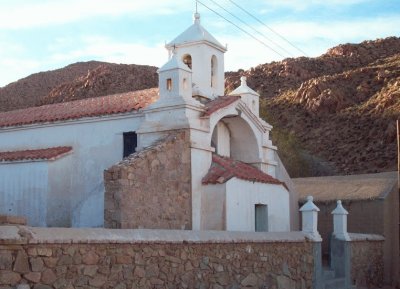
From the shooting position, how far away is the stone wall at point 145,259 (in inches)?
308

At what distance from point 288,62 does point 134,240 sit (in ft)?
158

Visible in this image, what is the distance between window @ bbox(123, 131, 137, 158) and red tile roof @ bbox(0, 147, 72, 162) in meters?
1.53

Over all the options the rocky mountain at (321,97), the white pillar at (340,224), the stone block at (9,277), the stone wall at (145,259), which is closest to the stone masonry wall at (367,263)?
the white pillar at (340,224)

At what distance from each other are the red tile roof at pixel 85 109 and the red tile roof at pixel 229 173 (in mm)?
2367

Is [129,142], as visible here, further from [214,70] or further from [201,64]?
[214,70]

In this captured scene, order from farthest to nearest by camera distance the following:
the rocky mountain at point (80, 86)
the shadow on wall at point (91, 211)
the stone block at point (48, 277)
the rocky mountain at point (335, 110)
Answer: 1. the rocky mountain at point (80, 86)
2. the rocky mountain at point (335, 110)
3. the shadow on wall at point (91, 211)
4. the stone block at point (48, 277)

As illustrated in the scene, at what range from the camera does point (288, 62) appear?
184 ft

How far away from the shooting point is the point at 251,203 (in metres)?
16.0

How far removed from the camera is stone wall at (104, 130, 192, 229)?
12836 millimetres

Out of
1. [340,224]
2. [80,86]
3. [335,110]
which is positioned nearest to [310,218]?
[340,224]

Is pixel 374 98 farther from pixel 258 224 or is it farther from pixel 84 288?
pixel 84 288

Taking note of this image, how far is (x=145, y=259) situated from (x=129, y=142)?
22.0 feet

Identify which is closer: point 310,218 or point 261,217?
point 310,218

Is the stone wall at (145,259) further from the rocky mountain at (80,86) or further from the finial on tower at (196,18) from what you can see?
the rocky mountain at (80,86)
